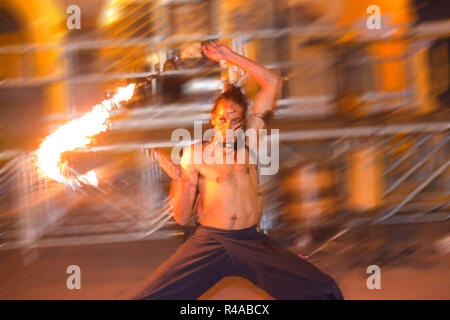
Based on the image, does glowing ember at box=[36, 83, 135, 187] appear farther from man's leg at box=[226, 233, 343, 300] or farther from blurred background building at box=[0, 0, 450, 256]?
man's leg at box=[226, 233, 343, 300]

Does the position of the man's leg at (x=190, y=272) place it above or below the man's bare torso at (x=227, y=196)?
below

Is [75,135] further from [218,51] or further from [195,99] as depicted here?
[218,51]

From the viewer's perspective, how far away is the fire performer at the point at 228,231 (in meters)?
1.97

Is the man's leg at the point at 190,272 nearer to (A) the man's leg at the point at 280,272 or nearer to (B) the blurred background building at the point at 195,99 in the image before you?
(A) the man's leg at the point at 280,272

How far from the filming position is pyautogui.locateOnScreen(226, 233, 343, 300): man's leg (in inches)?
75.5

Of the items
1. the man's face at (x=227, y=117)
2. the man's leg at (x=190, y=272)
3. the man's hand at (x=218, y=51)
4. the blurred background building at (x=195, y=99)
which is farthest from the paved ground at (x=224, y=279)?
the man's hand at (x=218, y=51)

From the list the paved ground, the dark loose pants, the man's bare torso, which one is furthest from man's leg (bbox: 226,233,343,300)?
the paved ground

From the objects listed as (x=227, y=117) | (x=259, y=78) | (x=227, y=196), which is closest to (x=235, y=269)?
(x=227, y=196)

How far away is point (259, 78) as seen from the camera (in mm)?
2281

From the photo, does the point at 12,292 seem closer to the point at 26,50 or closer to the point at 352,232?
the point at 26,50

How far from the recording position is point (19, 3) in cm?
330

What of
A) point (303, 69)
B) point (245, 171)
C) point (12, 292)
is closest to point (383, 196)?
point (303, 69)

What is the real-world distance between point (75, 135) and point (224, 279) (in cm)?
161

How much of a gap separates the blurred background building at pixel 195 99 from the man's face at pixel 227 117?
1.21 m
